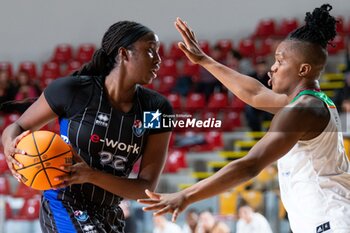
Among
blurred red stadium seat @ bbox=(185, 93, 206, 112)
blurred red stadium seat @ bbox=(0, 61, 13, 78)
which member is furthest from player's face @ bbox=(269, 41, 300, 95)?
blurred red stadium seat @ bbox=(0, 61, 13, 78)

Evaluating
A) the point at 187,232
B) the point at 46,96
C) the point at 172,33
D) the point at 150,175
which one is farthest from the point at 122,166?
the point at 172,33

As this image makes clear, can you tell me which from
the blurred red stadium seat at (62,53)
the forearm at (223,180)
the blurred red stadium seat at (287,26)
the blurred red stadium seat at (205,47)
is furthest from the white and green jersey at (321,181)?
the blurred red stadium seat at (62,53)

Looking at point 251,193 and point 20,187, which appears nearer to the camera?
point 251,193

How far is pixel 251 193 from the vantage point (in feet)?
27.3

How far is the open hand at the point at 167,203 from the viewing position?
275 centimetres

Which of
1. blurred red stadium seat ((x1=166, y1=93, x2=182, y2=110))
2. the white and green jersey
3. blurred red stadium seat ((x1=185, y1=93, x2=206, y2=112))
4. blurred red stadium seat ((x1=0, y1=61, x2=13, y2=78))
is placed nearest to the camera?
the white and green jersey

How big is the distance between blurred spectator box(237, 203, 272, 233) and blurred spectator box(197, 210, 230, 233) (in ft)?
0.61

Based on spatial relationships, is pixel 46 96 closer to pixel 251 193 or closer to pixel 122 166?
pixel 122 166

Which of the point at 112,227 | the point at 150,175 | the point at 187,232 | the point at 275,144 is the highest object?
the point at 275,144

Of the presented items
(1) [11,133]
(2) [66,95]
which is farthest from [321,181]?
(1) [11,133]

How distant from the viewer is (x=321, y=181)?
10.4 feet

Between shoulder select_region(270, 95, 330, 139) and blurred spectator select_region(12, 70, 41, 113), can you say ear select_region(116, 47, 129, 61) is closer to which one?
shoulder select_region(270, 95, 330, 139)

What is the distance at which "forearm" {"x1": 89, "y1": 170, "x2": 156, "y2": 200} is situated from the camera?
3516 mm

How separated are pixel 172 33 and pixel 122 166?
9.80 metres
